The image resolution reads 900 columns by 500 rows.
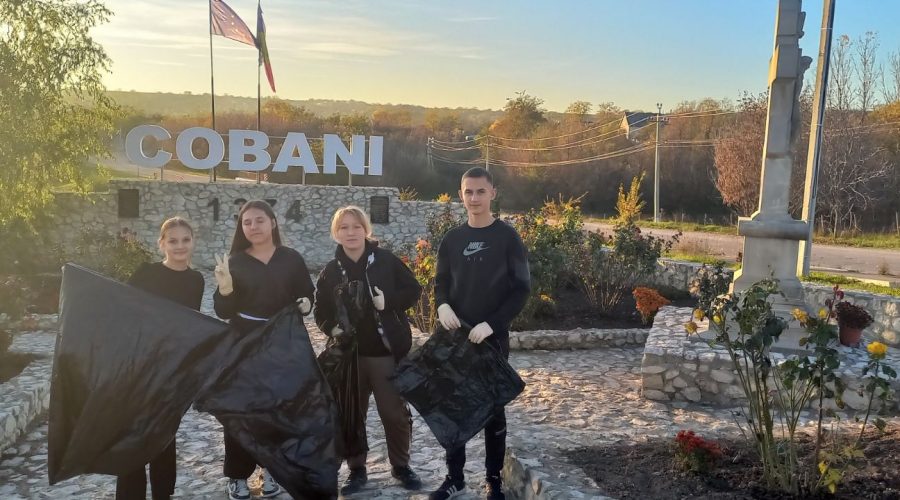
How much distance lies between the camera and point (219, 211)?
14.4 metres

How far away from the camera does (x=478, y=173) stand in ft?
12.5

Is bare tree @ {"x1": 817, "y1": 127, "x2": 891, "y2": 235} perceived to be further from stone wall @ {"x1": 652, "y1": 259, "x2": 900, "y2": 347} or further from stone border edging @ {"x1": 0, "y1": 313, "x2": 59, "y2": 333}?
stone border edging @ {"x1": 0, "y1": 313, "x2": 59, "y2": 333}

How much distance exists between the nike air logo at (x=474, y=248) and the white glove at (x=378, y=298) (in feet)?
1.82

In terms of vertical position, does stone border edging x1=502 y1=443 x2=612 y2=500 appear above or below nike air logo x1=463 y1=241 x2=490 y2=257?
below

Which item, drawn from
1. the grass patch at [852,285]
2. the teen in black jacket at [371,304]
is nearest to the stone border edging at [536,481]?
the teen in black jacket at [371,304]

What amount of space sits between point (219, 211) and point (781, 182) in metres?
11.3

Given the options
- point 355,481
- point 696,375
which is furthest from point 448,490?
point 696,375

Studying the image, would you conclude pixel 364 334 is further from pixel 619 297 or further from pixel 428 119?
pixel 428 119

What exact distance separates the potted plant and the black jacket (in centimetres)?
480

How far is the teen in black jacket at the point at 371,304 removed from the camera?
3.95m

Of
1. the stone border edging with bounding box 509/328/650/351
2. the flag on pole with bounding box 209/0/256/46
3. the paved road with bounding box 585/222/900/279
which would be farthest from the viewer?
the flag on pole with bounding box 209/0/256/46

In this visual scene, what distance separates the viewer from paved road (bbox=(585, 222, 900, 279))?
48.9ft

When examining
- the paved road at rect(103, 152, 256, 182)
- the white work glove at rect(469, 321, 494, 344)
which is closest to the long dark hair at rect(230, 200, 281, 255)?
the white work glove at rect(469, 321, 494, 344)

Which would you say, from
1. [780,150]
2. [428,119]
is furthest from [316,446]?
[428,119]
